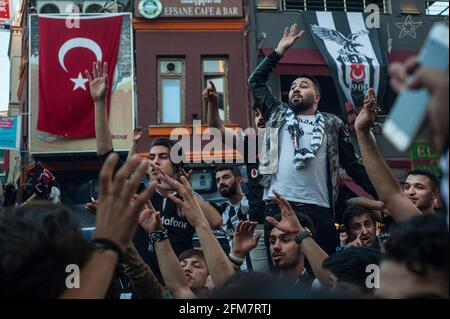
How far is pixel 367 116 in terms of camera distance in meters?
3.19

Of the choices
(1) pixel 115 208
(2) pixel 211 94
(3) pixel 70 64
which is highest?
(3) pixel 70 64

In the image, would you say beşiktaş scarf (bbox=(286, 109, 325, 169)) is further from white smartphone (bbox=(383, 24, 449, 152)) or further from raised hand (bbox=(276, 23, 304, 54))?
white smartphone (bbox=(383, 24, 449, 152))

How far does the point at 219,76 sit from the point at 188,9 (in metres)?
1.87

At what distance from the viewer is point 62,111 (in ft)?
50.9

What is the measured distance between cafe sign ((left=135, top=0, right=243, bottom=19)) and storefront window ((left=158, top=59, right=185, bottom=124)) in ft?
3.86

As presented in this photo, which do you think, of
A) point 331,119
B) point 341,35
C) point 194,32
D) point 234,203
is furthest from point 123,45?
point 331,119

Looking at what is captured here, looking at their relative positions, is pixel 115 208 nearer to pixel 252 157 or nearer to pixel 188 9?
pixel 252 157

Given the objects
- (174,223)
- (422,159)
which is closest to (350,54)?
(422,159)

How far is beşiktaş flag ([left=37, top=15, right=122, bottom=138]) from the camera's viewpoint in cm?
1548

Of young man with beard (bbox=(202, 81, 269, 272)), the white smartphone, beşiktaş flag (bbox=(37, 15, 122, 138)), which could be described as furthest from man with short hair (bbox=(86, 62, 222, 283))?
beşiktaş flag (bbox=(37, 15, 122, 138))

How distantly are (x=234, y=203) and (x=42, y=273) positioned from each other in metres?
4.20

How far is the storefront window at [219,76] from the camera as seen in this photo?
52.8ft
